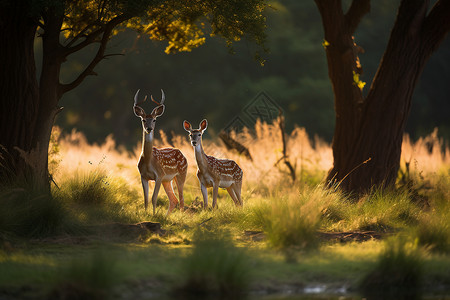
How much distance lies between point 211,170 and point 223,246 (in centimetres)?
442

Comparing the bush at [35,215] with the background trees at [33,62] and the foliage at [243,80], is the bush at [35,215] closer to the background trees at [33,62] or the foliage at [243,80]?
the background trees at [33,62]

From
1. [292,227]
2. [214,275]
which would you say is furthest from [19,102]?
[214,275]

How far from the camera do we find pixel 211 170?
462 inches

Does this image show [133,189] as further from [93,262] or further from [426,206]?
[93,262]

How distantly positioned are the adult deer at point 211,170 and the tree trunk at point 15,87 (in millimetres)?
2675

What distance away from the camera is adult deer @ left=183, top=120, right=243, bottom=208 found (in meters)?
11.5

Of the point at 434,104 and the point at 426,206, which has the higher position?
the point at 434,104

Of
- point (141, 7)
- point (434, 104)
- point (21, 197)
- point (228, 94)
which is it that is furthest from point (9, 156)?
point (434, 104)

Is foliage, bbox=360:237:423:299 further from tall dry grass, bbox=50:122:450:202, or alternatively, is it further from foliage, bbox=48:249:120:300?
tall dry grass, bbox=50:122:450:202

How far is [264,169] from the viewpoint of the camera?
52.2 feet

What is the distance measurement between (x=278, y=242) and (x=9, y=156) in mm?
4965

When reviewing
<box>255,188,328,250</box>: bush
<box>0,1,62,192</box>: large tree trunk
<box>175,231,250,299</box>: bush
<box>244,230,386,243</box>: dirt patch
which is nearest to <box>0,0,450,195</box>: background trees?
<box>0,1,62,192</box>: large tree trunk

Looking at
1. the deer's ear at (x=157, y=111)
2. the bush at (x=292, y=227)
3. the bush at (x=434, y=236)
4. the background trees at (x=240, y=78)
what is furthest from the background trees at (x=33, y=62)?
the background trees at (x=240, y=78)

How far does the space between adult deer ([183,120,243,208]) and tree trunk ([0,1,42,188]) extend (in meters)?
2.68
